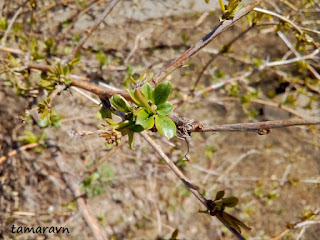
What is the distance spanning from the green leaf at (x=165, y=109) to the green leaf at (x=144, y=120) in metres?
0.03

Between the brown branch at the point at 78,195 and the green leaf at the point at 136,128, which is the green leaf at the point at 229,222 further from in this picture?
the brown branch at the point at 78,195

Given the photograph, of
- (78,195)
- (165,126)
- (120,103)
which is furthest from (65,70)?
(78,195)

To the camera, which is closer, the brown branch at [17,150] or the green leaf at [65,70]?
the green leaf at [65,70]

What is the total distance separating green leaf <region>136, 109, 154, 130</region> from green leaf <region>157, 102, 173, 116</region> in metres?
0.03

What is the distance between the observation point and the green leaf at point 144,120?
65 centimetres

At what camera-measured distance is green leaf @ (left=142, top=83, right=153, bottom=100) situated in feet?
2.27

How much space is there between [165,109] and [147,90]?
Result: 6 cm

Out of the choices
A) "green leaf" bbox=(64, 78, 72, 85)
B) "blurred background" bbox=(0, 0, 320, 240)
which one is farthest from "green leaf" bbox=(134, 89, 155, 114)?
"blurred background" bbox=(0, 0, 320, 240)

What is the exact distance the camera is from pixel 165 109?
Answer: 70cm

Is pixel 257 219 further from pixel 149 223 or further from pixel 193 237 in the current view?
pixel 149 223

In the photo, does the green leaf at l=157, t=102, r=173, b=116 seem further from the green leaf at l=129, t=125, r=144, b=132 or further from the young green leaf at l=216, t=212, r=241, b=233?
the young green leaf at l=216, t=212, r=241, b=233

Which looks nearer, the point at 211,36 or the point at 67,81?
the point at 211,36

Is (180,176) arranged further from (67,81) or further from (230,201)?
(67,81)

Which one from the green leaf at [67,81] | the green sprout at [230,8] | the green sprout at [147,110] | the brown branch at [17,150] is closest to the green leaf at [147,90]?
the green sprout at [147,110]
